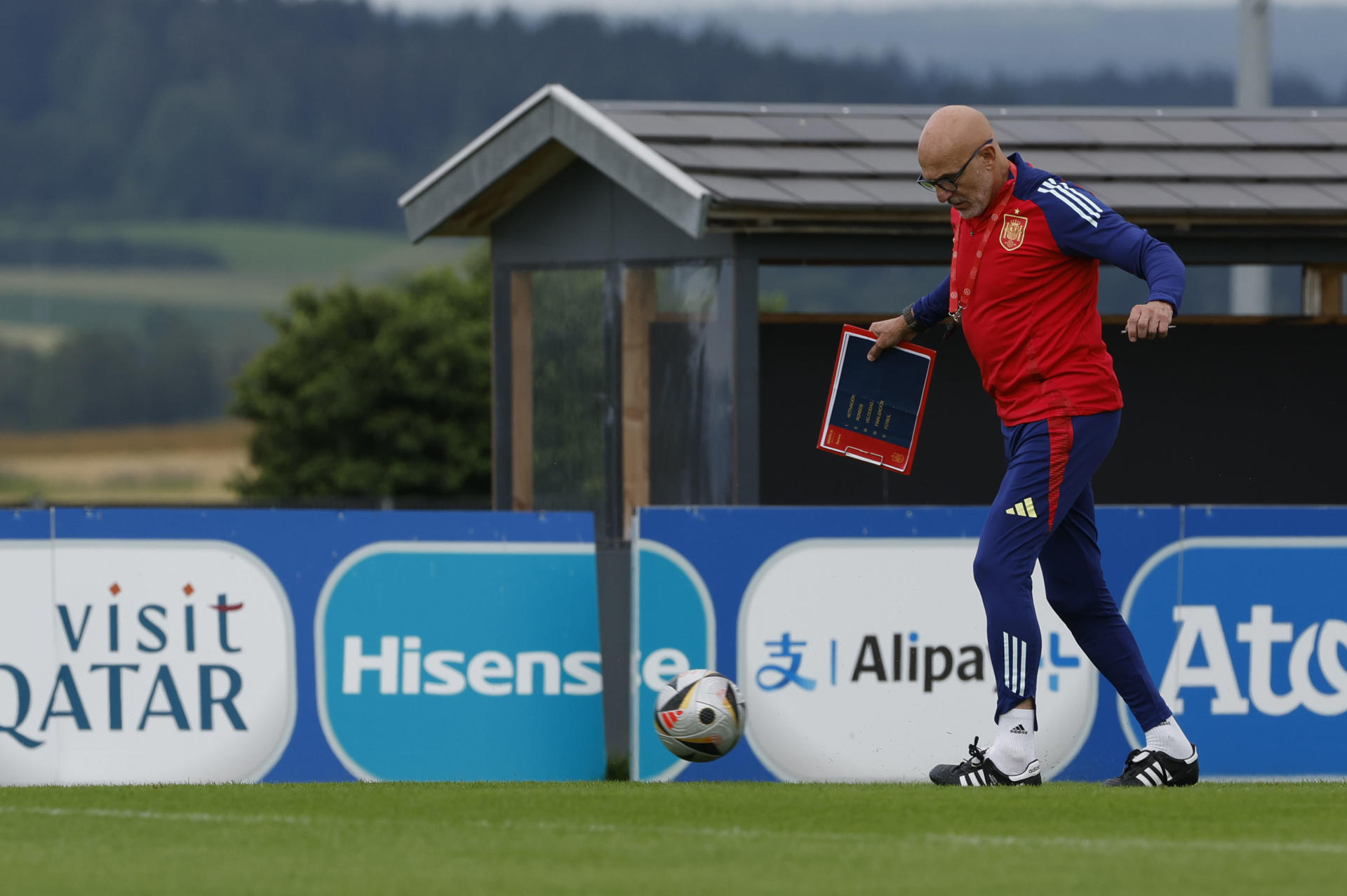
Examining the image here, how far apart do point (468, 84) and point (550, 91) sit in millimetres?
188920

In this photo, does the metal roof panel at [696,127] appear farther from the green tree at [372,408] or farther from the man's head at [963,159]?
the green tree at [372,408]

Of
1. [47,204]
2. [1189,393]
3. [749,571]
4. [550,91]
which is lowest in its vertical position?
[749,571]

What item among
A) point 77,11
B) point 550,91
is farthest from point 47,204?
point 550,91

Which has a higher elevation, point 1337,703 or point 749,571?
point 749,571

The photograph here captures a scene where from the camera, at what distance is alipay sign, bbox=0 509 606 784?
7598mm

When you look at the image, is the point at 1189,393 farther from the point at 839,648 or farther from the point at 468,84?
the point at 468,84

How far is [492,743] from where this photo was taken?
7680 mm

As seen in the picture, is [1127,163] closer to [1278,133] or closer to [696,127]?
[1278,133]

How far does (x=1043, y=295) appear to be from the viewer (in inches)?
249

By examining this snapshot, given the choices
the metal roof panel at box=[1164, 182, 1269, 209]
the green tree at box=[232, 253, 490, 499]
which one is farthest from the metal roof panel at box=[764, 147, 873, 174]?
the green tree at box=[232, 253, 490, 499]

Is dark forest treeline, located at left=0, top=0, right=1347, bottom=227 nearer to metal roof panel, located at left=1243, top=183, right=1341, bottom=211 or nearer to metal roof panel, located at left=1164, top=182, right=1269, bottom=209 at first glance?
metal roof panel, located at left=1164, top=182, right=1269, bottom=209

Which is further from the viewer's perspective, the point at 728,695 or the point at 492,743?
the point at 492,743

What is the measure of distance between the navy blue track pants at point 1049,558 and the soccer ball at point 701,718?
1080 mm

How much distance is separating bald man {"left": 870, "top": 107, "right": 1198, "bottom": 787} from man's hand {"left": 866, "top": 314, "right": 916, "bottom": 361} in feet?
1.45
